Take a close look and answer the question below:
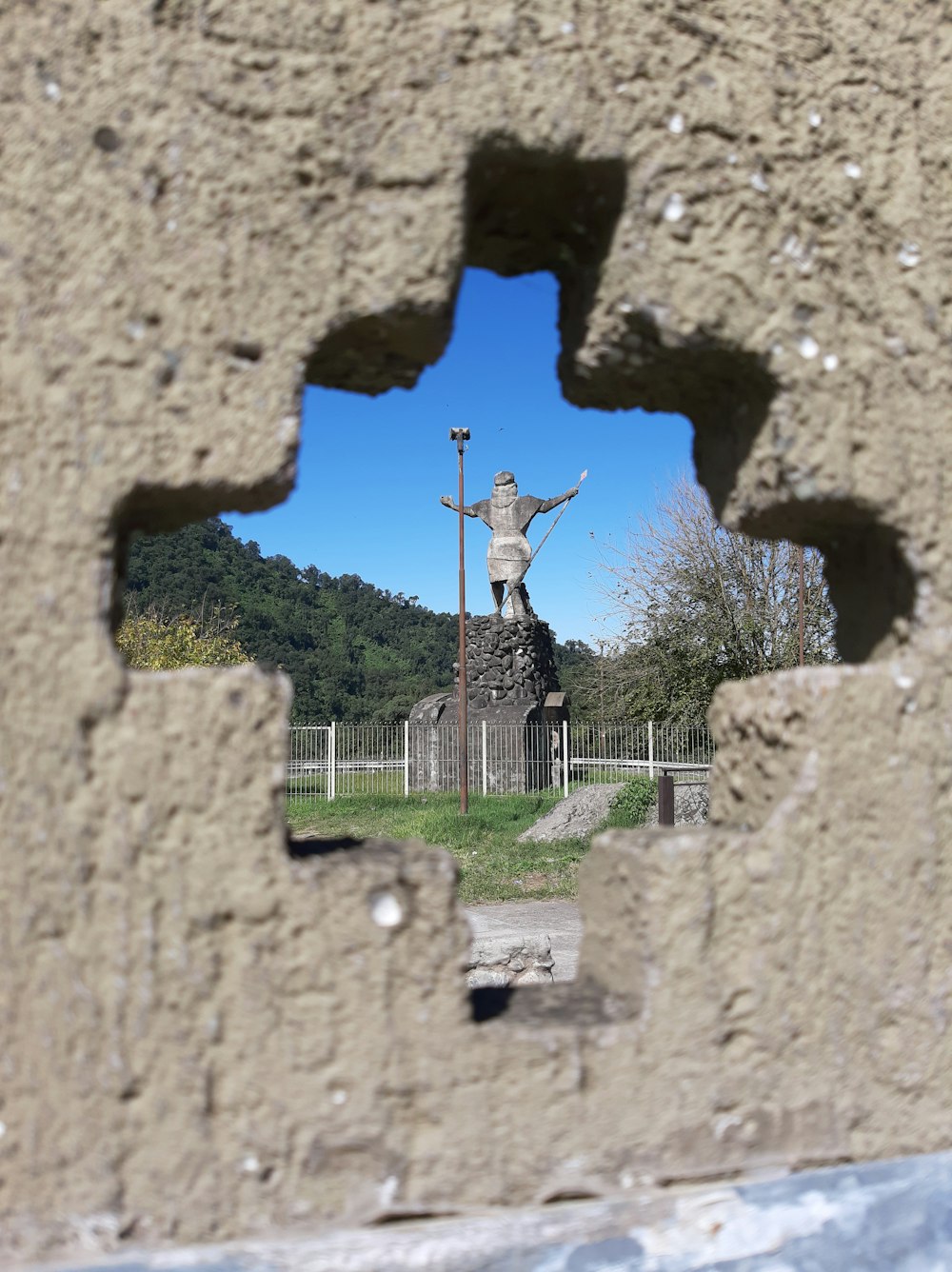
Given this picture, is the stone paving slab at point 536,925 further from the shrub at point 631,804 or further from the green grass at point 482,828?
the shrub at point 631,804

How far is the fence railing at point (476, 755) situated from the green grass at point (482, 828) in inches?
30.2

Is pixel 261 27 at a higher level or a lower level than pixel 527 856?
higher

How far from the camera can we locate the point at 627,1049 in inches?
66.5

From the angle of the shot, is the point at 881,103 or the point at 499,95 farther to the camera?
the point at 881,103

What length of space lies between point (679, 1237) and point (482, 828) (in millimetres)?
10136

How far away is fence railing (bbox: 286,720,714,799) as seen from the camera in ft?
49.2

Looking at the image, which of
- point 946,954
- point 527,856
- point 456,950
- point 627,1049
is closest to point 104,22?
point 456,950

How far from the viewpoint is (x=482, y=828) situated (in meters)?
11.7

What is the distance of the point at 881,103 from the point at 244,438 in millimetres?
1428

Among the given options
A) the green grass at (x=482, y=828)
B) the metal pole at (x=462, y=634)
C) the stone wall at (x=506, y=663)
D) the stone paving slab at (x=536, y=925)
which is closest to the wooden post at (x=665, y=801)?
the stone paving slab at (x=536, y=925)

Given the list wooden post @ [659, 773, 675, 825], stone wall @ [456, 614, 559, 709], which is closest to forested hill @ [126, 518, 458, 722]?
stone wall @ [456, 614, 559, 709]

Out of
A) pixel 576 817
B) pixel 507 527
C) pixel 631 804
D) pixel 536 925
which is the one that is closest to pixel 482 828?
pixel 576 817

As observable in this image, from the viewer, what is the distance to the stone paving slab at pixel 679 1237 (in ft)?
5.00

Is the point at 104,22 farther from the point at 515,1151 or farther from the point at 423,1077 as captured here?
the point at 515,1151
